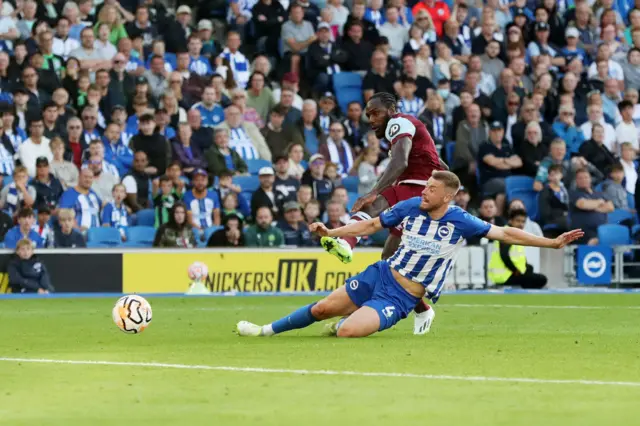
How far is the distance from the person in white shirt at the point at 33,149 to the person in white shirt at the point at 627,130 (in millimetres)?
10933

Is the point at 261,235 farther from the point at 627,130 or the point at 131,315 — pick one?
the point at 131,315

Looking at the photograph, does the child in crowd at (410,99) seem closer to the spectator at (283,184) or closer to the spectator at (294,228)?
the spectator at (283,184)

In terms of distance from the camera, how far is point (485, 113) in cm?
2595

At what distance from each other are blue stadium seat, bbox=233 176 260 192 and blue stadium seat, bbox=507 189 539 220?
4.60m

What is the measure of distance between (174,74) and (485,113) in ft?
20.1

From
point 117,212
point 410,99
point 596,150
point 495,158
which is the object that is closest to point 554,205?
point 495,158

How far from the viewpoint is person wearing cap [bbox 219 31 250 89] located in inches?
986

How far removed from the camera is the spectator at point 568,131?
2600 centimetres

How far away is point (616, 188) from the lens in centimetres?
2492

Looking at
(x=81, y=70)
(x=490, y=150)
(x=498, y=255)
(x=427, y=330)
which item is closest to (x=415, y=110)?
(x=490, y=150)

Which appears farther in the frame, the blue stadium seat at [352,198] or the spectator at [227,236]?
the blue stadium seat at [352,198]

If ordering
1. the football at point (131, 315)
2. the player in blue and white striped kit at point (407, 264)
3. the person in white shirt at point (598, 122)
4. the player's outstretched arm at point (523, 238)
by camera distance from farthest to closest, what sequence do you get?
the person in white shirt at point (598, 122)
the football at point (131, 315)
the player in blue and white striped kit at point (407, 264)
the player's outstretched arm at point (523, 238)

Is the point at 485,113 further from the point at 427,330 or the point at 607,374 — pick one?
the point at 607,374

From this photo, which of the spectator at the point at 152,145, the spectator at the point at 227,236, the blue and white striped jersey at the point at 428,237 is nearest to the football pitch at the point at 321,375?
the blue and white striped jersey at the point at 428,237
